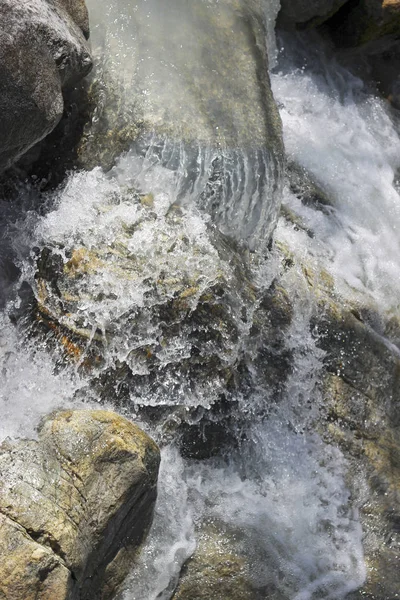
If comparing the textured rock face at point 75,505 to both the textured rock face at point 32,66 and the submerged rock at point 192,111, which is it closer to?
the textured rock face at point 32,66

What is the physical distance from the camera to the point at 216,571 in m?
3.51

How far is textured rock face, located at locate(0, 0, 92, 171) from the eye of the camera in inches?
127

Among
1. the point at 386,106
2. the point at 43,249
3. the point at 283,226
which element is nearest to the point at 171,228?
the point at 43,249

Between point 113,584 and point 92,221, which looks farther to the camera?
point 92,221

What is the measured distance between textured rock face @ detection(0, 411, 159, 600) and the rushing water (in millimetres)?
171

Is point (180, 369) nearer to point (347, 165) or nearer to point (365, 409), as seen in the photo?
point (365, 409)

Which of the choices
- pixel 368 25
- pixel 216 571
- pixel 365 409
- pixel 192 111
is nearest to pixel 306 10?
pixel 368 25

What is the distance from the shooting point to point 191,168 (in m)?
4.04

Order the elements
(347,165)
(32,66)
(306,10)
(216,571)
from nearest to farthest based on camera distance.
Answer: (32,66) < (216,571) < (347,165) < (306,10)

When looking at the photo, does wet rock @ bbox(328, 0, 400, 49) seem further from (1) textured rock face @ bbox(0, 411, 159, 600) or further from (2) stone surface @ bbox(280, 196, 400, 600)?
(1) textured rock face @ bbox(0, 411, 159, 600)

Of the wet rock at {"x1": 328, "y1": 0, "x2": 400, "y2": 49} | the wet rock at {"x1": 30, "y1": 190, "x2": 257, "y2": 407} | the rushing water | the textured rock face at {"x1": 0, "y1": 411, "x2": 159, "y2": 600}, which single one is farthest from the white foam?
the textured rock face at {"x1": 0, "y1": 411, "x2": 159, "y2": 600}

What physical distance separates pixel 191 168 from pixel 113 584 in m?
2.18

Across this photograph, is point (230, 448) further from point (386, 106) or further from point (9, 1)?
point (386, 106)

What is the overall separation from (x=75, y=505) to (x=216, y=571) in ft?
3.06
